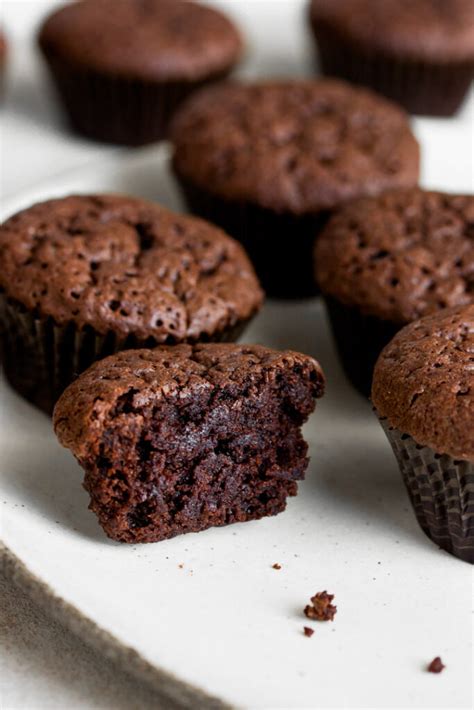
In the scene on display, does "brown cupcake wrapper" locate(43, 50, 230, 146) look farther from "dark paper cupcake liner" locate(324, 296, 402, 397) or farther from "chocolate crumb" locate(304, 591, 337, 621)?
"chocolate crumb" locate(304, 591, 337, 621)

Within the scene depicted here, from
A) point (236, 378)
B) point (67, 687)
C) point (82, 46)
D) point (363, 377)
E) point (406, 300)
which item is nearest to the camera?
point (67, 687)

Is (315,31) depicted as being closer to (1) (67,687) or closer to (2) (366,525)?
(2) (366,525)

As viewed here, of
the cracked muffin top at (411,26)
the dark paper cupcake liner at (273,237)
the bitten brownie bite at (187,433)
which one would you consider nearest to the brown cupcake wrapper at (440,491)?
the bitten brownie bite at (187,433)

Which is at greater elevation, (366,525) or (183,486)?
(183,486)

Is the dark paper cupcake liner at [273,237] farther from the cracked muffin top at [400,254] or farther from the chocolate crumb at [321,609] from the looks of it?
the chocolate crumb at [321,609]

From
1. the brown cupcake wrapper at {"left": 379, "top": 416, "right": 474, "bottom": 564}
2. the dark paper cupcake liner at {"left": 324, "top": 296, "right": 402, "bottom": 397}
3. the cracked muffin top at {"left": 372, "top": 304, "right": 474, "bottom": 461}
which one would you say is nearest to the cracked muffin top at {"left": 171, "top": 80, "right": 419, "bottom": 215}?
the dark paper cupcake liner at {"left": 324, "top": 296, "right": 402, "bottom": 397}

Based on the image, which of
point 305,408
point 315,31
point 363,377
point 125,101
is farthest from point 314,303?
point 315,31

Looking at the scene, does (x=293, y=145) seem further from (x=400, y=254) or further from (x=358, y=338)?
(x=358, y=338)

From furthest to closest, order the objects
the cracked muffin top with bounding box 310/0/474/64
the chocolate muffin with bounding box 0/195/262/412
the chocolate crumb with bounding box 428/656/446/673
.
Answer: the cracked muffin top with bounding box 310/0/474/64, the chocolate muffin with bounding box 0/195/262/412, the chocolate crumb with bounding box 428/656/446/673
